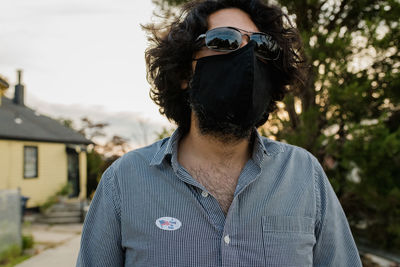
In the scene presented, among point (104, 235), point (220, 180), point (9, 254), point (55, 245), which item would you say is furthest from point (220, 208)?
point (55, 245)

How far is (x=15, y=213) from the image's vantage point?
7625 millimetres

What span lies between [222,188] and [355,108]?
10.00 ft

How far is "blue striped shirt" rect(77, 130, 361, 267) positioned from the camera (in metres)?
1.60

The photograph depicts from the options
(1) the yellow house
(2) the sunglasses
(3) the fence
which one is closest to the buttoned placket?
(2) the sunglasses

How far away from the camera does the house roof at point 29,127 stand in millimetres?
14052

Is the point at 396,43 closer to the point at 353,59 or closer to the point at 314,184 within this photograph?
the point at 353,59

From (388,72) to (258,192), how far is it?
3244mm

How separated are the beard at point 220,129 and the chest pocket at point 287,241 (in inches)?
17.6

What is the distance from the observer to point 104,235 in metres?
1.69

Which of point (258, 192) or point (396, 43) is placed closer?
point (258, 192)

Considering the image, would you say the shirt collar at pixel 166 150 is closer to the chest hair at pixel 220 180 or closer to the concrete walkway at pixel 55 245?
the chest hair at pixel 220 180

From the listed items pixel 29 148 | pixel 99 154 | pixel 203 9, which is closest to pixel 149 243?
pixel 203 9

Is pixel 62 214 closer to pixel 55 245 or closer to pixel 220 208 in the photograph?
pixel 55 245

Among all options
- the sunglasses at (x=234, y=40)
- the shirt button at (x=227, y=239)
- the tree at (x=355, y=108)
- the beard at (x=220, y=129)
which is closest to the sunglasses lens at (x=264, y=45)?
the sunglasses at (x=234, y=40)
